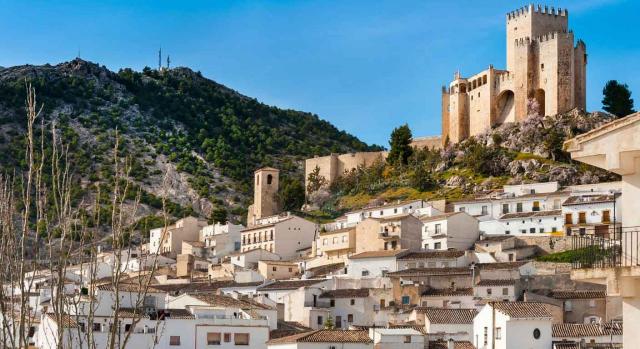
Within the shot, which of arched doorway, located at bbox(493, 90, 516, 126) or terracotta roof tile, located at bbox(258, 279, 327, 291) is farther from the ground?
arched doorway, located at bbox(493, 90, 516, 126)

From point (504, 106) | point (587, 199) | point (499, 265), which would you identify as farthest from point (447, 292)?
point (504, 106)

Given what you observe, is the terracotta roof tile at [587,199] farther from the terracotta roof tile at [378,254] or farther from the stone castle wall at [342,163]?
the stone castle wall at [342,163]

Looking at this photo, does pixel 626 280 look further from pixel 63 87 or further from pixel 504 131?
pixel 63 87

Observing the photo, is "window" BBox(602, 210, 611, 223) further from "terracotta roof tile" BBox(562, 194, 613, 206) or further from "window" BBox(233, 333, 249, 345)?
"window" BBox(233, 333, 249, 345)

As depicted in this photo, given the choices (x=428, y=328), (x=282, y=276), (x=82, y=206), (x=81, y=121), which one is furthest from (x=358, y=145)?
(x=82, y=206)

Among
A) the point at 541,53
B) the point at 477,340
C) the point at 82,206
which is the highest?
the point at 541,53

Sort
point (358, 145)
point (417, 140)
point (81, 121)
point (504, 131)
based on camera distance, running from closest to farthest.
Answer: point (504, 131) → point (417, 140) → point (81, 121) → point (358, 145)

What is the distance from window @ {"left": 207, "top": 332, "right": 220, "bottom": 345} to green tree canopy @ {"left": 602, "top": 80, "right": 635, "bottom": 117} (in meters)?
60.2

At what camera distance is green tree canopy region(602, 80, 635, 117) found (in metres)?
98.8

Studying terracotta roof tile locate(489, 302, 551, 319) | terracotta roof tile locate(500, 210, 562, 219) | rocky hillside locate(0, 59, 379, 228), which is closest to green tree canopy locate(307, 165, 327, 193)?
rocky hillside locate(0, 59, 379, 228)

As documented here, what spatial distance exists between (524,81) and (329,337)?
56992 millimetres

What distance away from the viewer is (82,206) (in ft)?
40.4

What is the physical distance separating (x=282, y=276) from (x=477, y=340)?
92.8 ft

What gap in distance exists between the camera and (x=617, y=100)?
98.9 metres
